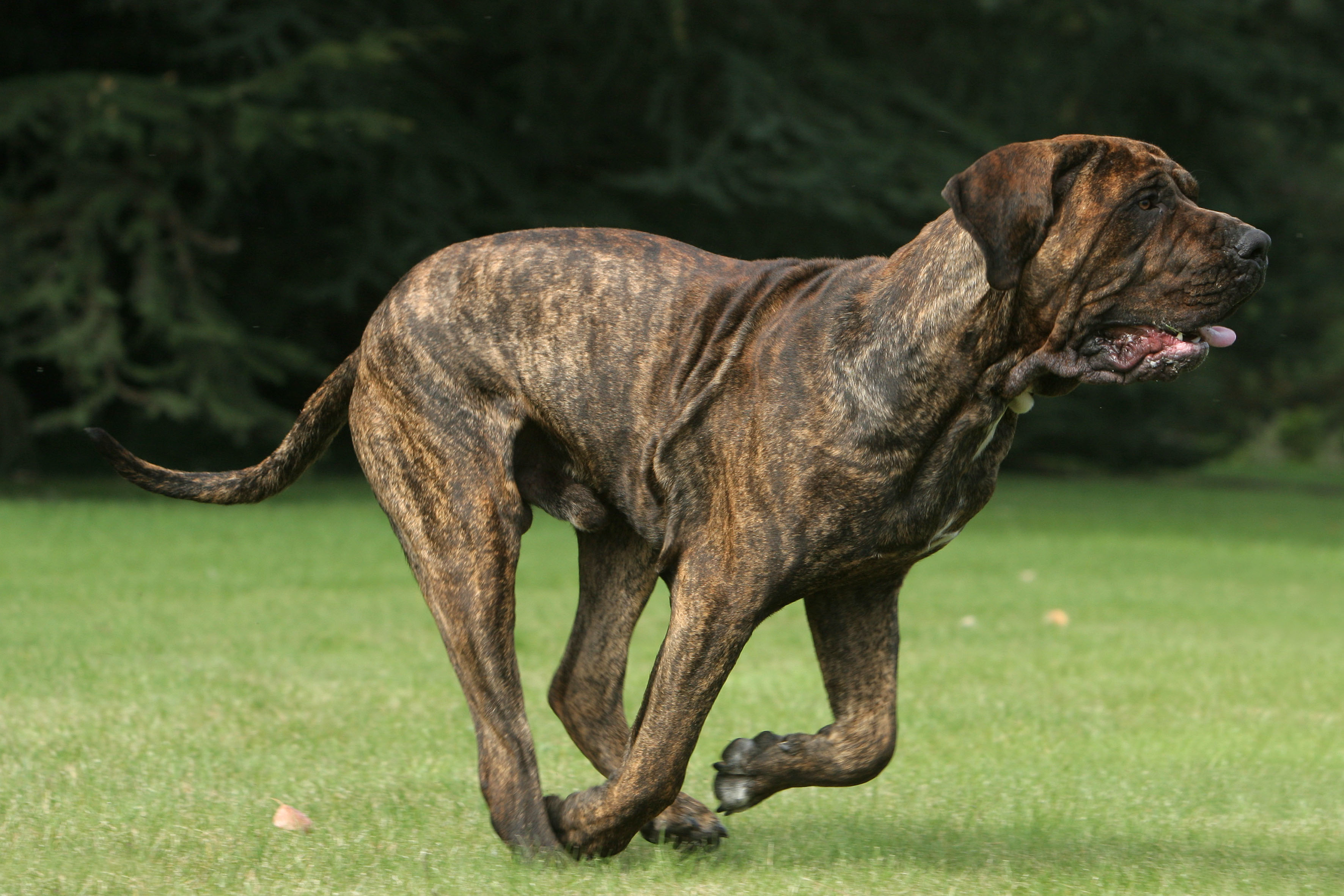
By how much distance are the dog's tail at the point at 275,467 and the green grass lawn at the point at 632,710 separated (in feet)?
3.38

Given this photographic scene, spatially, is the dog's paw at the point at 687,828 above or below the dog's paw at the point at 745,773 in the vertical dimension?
below

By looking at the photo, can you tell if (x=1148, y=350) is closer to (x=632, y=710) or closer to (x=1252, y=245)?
(x=1252, y=245)

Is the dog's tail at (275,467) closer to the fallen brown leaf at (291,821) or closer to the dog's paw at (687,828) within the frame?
the fallen brown leaf at (291,821)

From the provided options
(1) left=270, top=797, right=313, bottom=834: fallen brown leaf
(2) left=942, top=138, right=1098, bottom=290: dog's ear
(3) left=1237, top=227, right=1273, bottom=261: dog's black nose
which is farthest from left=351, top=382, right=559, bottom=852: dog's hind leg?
(3) left=1237, top=227, right=1273, bottom=261: dog's black nose

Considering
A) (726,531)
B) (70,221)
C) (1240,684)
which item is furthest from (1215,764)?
(70,221)

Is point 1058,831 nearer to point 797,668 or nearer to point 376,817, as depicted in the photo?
point 376,817

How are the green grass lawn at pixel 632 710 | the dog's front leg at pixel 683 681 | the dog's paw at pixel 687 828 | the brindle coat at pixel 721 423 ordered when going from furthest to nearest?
1. the dog's paw at pixel 687 828
2. the green grass lawn at pixel 632 710
3. the dog's front leg at pixel 683 681
4. the brindle coat at pixel 721 423

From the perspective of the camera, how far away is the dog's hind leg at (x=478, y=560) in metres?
4.33

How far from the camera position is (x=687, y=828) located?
15.1ft

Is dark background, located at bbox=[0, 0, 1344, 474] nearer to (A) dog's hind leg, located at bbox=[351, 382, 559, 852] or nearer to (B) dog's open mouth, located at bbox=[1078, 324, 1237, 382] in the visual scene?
(A) dog's hind leg, located at bbox=[351, 382, 559, 852]

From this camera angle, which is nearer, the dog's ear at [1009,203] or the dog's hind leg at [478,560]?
the dog's ear at [1009,203]

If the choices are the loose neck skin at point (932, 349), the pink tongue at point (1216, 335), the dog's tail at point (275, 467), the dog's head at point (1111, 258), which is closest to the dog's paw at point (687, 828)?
the loose neck skin at point (932, 349)

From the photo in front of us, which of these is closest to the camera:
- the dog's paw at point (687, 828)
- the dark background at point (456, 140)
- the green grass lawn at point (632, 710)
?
the green grass lawn at point (632, 710)

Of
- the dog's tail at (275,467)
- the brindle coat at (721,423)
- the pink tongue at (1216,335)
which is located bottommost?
the dog's tail at (275,467)
